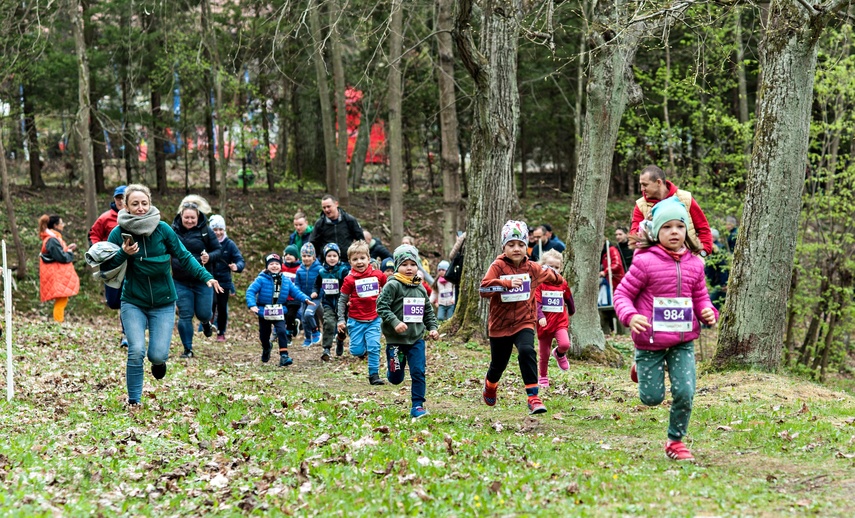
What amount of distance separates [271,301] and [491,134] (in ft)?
15.0

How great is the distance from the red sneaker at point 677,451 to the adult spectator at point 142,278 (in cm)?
483

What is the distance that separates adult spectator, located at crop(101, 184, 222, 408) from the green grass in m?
0.62

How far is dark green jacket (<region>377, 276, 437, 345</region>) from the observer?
9.30m

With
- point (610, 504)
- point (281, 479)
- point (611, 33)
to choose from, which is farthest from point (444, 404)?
point (611, 33)

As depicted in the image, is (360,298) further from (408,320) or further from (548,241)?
(548,241)

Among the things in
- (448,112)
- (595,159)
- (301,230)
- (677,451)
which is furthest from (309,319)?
(677,451)

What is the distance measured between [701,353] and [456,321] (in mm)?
5869

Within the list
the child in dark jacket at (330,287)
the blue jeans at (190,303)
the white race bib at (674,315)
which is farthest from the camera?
the child in dark jacket at (330,287)

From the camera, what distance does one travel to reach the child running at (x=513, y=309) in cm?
881

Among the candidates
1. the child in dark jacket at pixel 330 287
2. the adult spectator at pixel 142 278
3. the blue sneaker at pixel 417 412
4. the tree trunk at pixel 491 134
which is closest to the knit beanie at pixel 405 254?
the blue sneaker at pixel 417 412

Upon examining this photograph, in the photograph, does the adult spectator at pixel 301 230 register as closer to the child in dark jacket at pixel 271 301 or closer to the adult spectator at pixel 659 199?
the child in dark jacket at pixel 271 301

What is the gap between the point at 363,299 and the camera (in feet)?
39.9

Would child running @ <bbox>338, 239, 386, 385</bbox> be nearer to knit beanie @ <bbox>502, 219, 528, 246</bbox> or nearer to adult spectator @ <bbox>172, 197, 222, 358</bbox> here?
adult spectator @ <bbox>172, 197, 222, 358</bbox>

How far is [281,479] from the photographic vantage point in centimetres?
638
